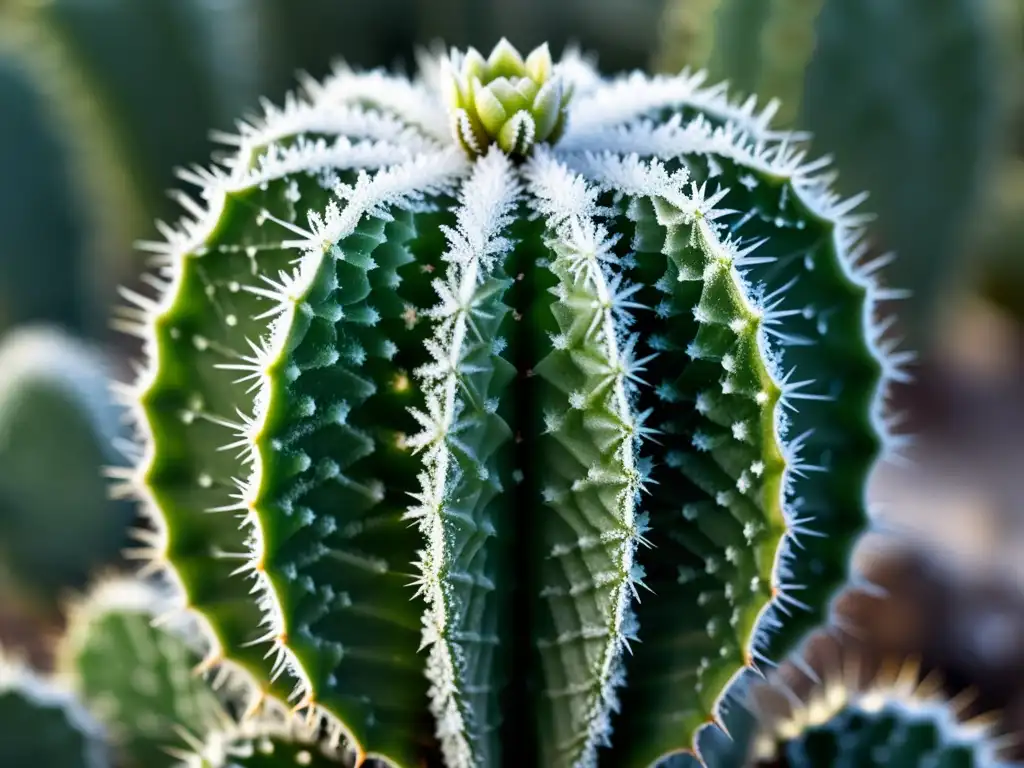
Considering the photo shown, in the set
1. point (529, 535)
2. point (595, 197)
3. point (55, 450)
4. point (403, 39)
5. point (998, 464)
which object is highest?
point (403, 39)

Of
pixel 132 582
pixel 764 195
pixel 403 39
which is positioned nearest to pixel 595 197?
pixel 764 195

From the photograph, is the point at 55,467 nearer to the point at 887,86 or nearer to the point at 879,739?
the point at 879,739

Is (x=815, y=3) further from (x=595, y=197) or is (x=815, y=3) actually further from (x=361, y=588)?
(x=361, y=588)

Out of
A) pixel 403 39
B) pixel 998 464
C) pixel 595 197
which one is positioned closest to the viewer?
pixel 595 197

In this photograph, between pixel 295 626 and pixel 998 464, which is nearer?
pixel 295 626

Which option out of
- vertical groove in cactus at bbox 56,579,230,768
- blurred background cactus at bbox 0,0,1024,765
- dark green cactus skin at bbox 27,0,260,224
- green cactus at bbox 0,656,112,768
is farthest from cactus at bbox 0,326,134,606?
dark green cactus skin at bbox 27,0,260,224

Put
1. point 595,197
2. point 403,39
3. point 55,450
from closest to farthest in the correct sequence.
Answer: point 595,197 < point 55,450 < point 403,39

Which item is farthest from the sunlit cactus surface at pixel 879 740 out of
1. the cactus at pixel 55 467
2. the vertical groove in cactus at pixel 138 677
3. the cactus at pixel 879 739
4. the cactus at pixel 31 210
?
the cactus at pixel 31 210

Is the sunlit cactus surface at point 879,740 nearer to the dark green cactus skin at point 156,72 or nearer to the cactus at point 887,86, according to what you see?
the cactus at point 887,86
